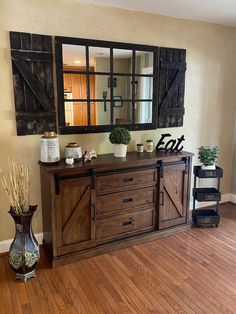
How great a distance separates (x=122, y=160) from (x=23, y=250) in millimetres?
1193

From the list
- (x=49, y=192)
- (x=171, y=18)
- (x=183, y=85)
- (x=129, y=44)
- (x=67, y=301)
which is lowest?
(x=67, y=301)

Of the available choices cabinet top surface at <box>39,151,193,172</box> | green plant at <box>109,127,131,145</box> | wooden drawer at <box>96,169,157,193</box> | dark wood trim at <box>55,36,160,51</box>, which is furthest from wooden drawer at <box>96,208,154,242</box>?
dark wood trim at <box>55,36,160,51</box>

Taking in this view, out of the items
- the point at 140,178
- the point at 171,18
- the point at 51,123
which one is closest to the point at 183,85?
the point at 171,18

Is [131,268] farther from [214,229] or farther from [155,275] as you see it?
[214,229]

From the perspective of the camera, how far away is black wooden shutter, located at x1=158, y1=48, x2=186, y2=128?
10.4 ft

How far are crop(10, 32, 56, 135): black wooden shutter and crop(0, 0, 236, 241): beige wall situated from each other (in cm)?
6

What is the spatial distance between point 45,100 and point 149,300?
6.40 feet

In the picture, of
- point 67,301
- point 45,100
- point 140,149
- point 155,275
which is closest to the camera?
point 67,301

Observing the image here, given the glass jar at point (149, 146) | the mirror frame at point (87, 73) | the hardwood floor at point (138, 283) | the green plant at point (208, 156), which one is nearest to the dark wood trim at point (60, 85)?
the mirror frame at point (87, 73)

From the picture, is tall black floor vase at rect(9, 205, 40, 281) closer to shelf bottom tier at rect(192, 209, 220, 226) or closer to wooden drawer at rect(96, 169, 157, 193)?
wooden drawer at rect(96, 169, 157, 193)

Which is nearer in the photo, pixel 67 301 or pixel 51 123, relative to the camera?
pixel 67 301

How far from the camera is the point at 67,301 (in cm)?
205

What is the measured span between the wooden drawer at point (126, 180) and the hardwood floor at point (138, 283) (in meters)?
0.66

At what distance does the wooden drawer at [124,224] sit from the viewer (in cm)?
267
